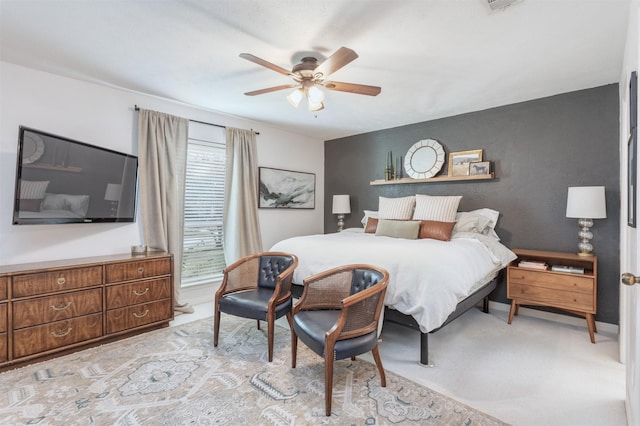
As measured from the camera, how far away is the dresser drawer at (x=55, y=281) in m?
2.32

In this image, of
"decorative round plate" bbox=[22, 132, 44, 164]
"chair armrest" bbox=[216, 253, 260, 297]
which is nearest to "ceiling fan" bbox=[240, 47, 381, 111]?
"chair armrest" bbox=[216, 253, 260, 297]

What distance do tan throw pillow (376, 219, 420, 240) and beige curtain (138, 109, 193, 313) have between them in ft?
8.17

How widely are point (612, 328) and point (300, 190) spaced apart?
4.26m

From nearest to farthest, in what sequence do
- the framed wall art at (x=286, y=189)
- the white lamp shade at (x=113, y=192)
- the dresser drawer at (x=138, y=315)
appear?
the dresser drawer at (x=138, y=315), the white lamp shade at (x=113, y=192), the framed wall art at (x=286, y=189)

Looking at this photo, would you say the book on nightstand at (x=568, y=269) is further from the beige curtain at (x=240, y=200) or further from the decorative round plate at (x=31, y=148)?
the decorative round plate at (x=31, y=148)

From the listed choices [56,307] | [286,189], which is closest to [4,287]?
[56,307]

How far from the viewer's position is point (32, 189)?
2445 millimetres

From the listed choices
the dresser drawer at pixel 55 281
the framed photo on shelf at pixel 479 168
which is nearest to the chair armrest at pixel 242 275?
the dresser drawer at pixel 55 281

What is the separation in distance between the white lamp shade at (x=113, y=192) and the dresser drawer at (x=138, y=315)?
42.7 inches

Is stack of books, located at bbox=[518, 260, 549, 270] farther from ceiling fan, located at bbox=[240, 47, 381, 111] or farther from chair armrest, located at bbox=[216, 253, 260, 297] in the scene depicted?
chair armrest, located at bbox=[216, 253, 260, 297]

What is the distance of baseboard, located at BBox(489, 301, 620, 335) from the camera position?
121 inches

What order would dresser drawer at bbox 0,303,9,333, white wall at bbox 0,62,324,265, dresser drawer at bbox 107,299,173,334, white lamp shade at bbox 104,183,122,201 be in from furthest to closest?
1. white lamp shade at bbox 104,183,122,201
2. dresser drawer at bbox 107,299,173,334
3. white wall at bbox 0,62,324,265
4. dresser drawer at bbox 0,303,9,333

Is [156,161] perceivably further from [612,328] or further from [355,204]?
[612,328]

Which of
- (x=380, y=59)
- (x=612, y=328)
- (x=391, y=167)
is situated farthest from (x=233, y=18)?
(x=612, y=328)
